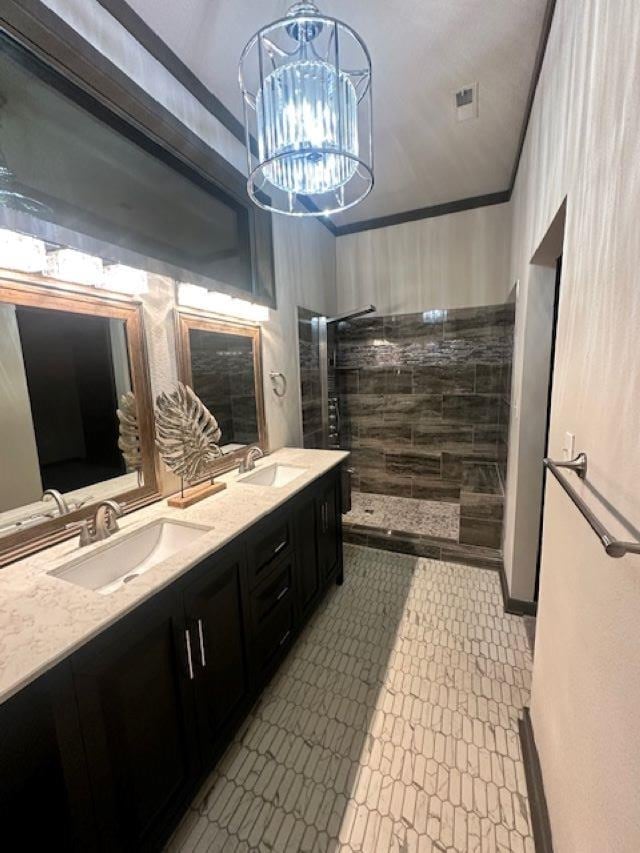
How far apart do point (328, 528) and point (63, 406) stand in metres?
1.56

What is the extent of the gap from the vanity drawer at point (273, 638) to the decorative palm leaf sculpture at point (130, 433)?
Result: 3.03ft

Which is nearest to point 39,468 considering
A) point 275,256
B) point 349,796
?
point 349,796

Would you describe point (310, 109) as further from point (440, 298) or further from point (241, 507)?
point (440, 298)

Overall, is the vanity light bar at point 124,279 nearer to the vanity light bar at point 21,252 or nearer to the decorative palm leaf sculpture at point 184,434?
the vanity light bar at point 21,252

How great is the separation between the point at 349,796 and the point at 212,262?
2549 mm

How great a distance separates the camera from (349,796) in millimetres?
1261

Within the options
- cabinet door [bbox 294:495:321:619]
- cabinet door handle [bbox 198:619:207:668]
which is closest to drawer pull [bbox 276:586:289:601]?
cabinet door [bbox 294:495:321:619]

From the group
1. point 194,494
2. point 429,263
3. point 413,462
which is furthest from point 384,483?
point 194,494

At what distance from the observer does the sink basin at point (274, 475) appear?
2.19 m

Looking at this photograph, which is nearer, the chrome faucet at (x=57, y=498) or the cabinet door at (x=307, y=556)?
the chrome faucet at (x=57, y=498)

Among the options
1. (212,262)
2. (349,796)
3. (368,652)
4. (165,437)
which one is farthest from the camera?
(212,262)

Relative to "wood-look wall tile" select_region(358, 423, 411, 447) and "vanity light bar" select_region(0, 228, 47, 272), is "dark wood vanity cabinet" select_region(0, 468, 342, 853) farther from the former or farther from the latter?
"wood-look wall tile" select_region(358, 423, 411, 447)

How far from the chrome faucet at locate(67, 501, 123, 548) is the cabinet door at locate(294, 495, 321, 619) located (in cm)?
83

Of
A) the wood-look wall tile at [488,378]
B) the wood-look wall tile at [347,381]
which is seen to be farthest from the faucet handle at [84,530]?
the wood-look wall tile at [488,378]
